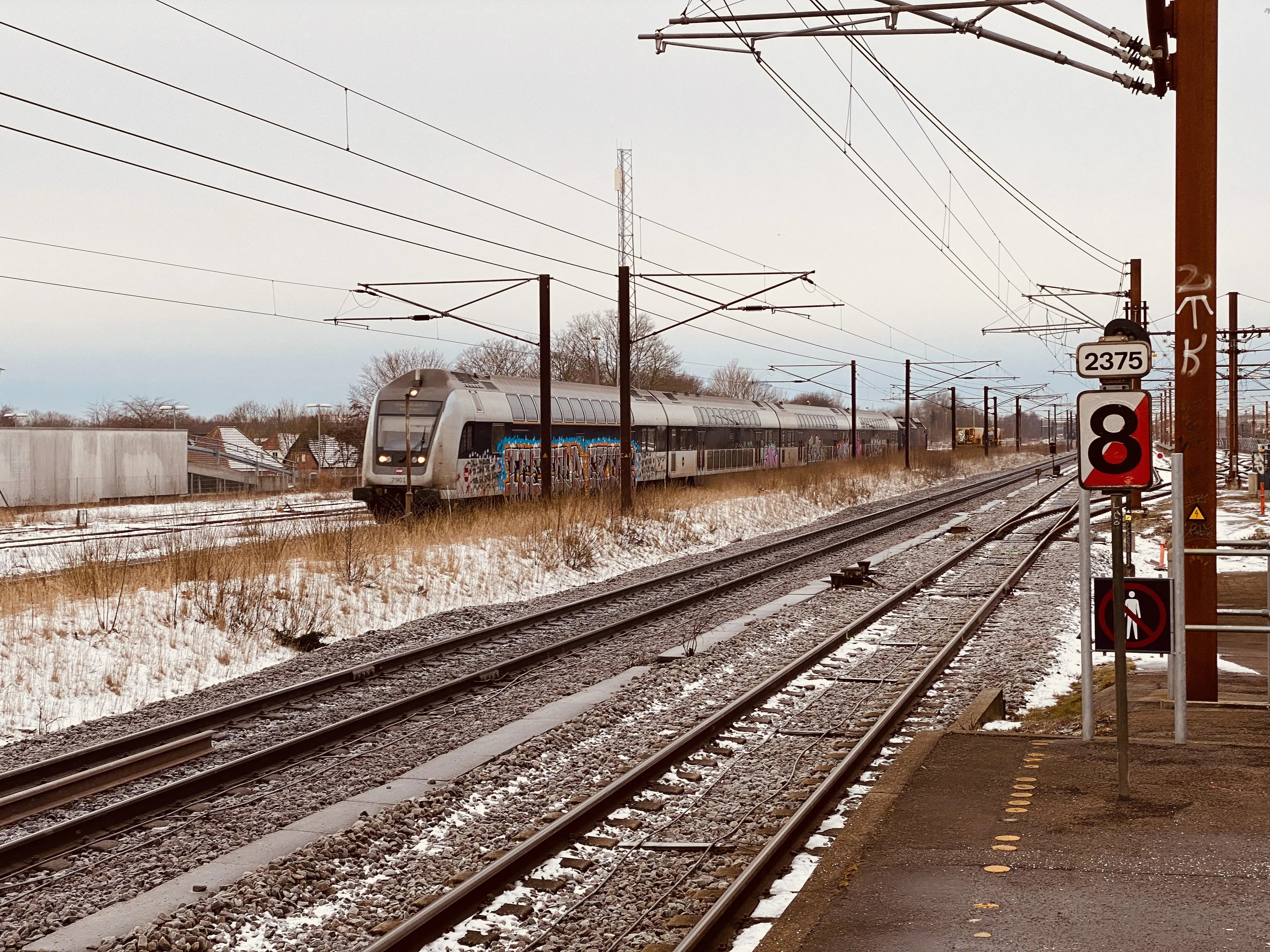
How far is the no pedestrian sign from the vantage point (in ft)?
24.6

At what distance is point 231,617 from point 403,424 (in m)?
13.6

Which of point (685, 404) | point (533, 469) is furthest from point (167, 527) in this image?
point (685, 404)

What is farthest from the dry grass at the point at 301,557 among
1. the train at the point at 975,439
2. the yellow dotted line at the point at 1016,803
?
the train at the point at 975,439

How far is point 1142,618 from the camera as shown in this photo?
298 inches

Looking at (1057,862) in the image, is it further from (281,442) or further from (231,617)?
(281,442)

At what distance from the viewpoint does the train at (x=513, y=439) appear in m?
27.4

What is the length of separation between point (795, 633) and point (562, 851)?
26.8ft

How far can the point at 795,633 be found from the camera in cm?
1462

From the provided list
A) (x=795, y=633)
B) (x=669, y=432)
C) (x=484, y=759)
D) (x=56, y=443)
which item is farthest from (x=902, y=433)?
(x=484, y=759)

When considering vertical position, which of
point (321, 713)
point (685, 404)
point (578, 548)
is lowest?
point (321, 713)

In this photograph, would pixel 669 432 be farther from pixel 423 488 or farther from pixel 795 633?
pixel 795 633

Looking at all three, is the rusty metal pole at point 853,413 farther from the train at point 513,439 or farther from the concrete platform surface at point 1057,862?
the concrete platform surface at point 1057,862

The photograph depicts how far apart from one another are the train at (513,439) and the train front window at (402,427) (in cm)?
2

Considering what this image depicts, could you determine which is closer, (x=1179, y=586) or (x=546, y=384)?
(x=1179, y=586)
